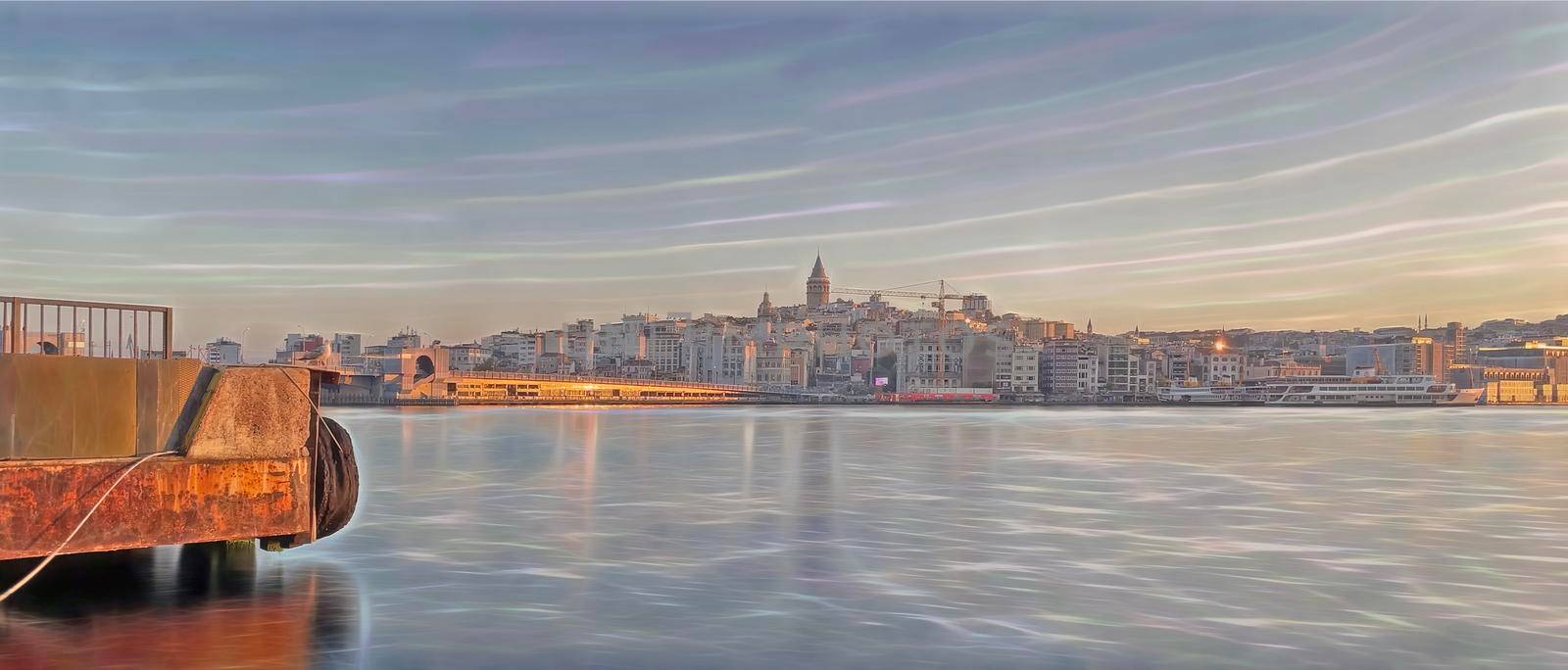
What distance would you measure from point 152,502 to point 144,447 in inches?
28.6

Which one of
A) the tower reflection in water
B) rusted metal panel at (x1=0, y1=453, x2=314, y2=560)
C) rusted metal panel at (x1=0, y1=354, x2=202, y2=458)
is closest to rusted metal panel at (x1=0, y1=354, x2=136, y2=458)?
rusted metal panel at (x1=0, y1=354, x2=202, y2=458)

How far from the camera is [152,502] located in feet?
45.9

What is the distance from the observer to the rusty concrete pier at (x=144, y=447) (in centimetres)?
1333

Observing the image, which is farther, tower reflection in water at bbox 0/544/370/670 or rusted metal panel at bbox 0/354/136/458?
rusted metal panel at bbox 0/354/136/458

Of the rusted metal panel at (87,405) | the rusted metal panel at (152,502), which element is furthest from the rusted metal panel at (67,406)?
the rusted metal panel at (152,502)

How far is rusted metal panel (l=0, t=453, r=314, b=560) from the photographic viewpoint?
13117 millimetres

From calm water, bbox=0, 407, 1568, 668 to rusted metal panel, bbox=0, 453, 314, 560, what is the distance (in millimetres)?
1056

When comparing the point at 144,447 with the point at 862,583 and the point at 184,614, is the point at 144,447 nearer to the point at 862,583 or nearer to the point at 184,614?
the point at 184,614

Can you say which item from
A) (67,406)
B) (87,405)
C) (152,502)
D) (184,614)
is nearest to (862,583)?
(184,614)

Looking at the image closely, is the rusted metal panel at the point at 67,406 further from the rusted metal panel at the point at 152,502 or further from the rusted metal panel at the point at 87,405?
the rusted metal panel at the point at 152,502

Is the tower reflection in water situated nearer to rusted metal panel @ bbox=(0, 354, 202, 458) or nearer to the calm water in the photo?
the calm water

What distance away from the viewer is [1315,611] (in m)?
16.4

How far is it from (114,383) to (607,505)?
17.9 meters

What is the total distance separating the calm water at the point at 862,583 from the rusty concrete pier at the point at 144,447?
3.81 ft
